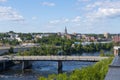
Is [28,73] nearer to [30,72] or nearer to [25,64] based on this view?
[30,72]

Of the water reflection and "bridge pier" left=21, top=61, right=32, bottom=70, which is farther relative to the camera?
"bridge pier" left=21, top=61, right=32, bottom=70

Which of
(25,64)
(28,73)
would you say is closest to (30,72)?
(28,73)

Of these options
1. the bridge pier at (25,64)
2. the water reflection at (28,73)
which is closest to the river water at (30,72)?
the water reflection at (28,73)

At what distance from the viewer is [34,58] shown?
106750mm

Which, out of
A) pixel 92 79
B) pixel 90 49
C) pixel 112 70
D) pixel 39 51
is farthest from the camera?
pixel 90 49

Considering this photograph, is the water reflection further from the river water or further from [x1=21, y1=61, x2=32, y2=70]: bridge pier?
[x1=21, y1=61, x2=32, y2=70]: bridge pier

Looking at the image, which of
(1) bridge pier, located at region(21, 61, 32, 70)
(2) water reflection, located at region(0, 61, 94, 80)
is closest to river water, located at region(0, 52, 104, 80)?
(2) water reflection, located at region(0, 61, 94, 80)

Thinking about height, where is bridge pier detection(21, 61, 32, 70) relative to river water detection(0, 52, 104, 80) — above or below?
above

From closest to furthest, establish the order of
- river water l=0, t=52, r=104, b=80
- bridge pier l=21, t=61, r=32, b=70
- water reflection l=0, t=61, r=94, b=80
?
1. water reflection l=0, t=61, r=94, b=80
2. river water l=0, t=52, r=104, b=80
3. bridge pier l=21, t=61, r=32, b=70

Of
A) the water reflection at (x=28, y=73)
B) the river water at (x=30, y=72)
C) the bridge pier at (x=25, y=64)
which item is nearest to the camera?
the water reflection at (x=28, y=73)

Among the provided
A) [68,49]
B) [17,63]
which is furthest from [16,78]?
[68,49]

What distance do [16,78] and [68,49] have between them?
3866 inches

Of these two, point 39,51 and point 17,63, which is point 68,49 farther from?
point 17,63

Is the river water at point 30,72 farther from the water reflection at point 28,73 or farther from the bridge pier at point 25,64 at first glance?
the bridge pier at point 25,64
